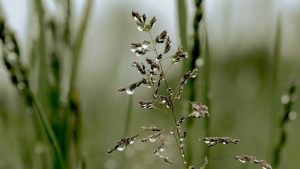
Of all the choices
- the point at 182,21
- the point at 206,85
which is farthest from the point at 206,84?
the point at 182,21

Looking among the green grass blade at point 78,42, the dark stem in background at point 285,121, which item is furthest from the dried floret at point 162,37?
the green grass blade at point 78,42

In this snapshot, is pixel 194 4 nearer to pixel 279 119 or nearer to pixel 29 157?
pixel 279 119

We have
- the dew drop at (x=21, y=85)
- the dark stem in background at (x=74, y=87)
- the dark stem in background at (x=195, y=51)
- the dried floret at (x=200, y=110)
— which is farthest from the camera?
the dark stem in background at (x=74, y=87)

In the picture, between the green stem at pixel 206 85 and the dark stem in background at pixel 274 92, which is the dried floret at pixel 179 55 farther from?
the dark stem in background at pixel 274 92

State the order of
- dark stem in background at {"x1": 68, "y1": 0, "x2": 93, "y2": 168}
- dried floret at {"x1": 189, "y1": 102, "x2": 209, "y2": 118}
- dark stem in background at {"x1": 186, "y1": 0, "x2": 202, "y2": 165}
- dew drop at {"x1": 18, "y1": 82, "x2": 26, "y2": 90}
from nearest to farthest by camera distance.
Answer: dried floret at {"x1": 189, "y1": 102, "x2": 209, "y2": 118}, dark stem in background at {"x1": 186, "y1": 0, "x2": 202, "y2": 165}, dew drop at {"x1": 18, "y1": 82, "x2": 26, "y2": 90}, dark stem in background at {"x1": 68, "y1": 0, "x2": 93, "y2": 168}

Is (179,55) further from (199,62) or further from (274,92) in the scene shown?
(274,92)

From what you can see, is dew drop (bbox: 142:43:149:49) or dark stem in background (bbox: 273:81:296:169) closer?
dew drop (bbox: 142:43:149:49)

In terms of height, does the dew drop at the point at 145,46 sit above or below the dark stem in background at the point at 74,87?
above

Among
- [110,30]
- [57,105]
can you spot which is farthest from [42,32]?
[110,30]

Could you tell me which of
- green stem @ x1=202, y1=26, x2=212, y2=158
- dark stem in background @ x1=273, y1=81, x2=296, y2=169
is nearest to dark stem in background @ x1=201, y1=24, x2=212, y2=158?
green stem @ x1=202, y1=26, x2=212, y2=158

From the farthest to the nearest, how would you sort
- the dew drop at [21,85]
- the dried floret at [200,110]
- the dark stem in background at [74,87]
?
the dark stem in background at [74,87] < the dew drop at [21,85] < the dried floret at [200,110]

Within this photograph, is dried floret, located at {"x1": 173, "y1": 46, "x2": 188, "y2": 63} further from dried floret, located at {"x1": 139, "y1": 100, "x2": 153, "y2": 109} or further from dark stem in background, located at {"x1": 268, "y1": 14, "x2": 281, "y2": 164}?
dark stem in background, located at {"x1": 268, "y1": 14, "x2": 281, "y2": 164}
